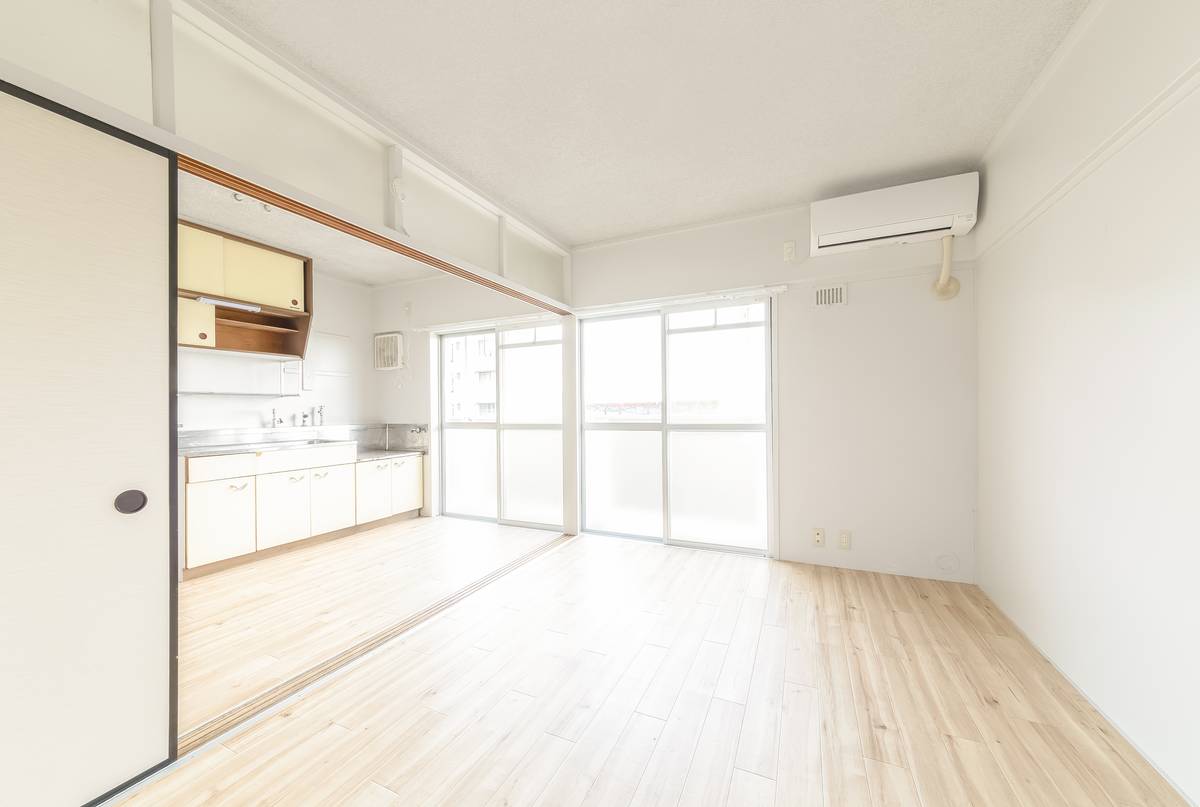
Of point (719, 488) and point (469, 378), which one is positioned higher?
point (469, 378)

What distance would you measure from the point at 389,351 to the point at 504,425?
1775 millimetres

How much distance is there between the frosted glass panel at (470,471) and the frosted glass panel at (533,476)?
22cm

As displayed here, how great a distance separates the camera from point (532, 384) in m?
4.73

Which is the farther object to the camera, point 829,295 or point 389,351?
point 389,351

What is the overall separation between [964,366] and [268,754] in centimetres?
424

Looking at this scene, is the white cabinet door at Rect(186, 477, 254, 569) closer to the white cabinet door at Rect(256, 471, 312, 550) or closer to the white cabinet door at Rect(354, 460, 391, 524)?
the white cabinet door at Rect(256, 471, 312, 550)

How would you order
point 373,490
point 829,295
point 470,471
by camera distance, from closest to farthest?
1. point 829,295
2. point 373,490
3. point 470,471

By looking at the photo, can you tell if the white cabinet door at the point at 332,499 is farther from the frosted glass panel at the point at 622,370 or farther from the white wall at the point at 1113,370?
the white wall at the point at 1113,370

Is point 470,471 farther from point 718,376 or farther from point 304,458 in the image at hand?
point 718,376

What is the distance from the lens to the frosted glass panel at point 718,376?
368 centimetres

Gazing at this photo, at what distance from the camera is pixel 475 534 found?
443 centimetres

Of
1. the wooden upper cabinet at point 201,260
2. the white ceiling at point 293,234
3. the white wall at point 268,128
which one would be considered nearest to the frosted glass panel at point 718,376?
the white ceiling at point 293,234

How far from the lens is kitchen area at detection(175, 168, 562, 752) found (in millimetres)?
2451

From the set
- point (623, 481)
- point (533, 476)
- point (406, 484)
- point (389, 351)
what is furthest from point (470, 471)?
point (623, 481)
